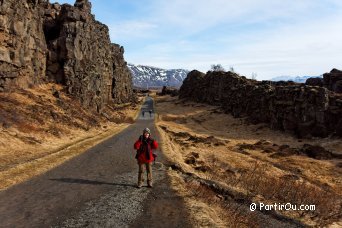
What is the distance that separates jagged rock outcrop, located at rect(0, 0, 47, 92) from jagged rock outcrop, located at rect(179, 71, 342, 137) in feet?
137

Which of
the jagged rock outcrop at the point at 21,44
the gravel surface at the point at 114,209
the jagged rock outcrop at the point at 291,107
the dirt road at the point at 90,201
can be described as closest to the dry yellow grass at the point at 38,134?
the dirt road at the point at 90,201

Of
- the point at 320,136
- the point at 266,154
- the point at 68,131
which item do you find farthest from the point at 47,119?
the point at 320,136

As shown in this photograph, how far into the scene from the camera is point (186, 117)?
96.6 meters

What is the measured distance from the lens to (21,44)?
47688mm

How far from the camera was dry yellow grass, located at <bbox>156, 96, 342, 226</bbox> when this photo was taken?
1940cm

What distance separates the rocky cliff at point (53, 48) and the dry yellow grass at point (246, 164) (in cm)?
1938

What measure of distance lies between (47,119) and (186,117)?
191ft

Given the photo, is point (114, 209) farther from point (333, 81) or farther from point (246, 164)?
point (333, 81)

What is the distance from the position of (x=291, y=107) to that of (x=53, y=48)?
138ft

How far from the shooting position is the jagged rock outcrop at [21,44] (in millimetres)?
42844

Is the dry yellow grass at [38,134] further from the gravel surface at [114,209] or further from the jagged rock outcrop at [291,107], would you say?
the jagged rock outcrop at [291,107]

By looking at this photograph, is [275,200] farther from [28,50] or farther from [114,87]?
[114,87]

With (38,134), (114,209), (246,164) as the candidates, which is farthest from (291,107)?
(114,209)

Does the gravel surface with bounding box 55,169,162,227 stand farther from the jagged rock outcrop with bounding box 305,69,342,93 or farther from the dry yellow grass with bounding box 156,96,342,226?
the jagged rock outcrop with bounding box 305,69,342,93
